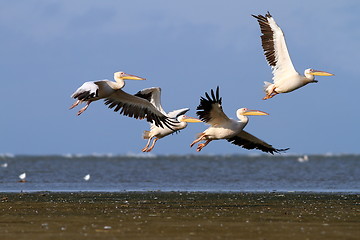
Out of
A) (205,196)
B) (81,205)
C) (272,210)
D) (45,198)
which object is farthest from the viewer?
(205,196)

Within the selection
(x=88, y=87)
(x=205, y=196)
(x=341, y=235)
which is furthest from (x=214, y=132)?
(x=341, y=235)

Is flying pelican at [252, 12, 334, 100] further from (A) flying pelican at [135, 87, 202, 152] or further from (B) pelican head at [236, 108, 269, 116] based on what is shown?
(A) flying pelican at [135, 87, 202, 152]

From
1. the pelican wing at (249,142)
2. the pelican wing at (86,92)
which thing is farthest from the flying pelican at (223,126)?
the pelican wing at (86,92)

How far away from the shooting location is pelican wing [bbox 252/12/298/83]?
1712 centimetres

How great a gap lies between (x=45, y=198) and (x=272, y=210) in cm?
550

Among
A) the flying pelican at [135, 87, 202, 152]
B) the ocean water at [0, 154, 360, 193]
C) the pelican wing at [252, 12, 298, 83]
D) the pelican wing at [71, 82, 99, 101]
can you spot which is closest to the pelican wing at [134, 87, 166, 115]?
the flying pelican at [135, 87, 202, 152]

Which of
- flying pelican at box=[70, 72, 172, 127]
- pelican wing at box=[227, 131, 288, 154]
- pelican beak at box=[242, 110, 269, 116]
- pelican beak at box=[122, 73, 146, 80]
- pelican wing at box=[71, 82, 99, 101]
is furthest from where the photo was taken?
pelican wing at box=[227, 131, 288, 154]

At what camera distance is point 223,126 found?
16.8 metres

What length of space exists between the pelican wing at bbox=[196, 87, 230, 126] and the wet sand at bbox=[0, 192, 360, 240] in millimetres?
1737

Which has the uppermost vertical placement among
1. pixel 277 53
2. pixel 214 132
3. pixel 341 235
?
pixel 277 53

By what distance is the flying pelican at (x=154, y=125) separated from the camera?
1822cm

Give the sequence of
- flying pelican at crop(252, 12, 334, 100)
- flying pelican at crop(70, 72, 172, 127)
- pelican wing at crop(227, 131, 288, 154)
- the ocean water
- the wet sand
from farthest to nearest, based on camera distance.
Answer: the ocean water → pelican wing at crop(227, 131, 288, 154) → flying pelican at crop(252, 12, 334, 100) → flying pelican at crop(70, 72, 172, 127) → the wet sand

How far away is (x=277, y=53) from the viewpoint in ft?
57.0

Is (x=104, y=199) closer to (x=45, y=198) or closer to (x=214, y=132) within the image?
(x=45, y=198)
